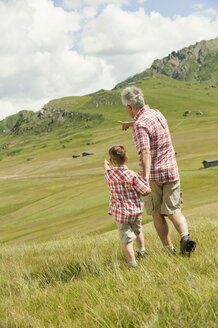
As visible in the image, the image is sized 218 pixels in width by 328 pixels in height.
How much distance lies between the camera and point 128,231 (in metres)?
5.50

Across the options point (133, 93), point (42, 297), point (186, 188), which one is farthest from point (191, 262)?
point (186, 188)

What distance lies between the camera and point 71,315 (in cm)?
324

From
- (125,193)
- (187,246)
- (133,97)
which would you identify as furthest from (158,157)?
(187,246)

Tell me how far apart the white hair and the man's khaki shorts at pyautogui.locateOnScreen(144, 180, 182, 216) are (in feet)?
4.73

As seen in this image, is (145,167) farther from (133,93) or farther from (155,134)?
(133,93)

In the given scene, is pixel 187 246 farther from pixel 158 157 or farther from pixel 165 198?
pixel 158 157

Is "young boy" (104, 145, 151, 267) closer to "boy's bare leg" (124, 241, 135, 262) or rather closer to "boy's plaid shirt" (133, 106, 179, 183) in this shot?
"boy's bare leg" (124, 241, 135, 262)

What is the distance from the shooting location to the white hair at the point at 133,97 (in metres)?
5.61

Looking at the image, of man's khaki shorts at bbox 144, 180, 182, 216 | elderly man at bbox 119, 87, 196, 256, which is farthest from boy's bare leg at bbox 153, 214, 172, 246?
man's khaki shorts at bbox 144, 180, 182, 216

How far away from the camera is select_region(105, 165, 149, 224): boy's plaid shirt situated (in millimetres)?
5426

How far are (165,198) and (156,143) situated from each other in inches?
39.5

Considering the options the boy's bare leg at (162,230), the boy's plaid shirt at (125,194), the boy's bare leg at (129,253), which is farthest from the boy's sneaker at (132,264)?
the boy's bare leg at (162,230)

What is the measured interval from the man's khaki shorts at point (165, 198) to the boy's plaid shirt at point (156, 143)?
0.46 ft

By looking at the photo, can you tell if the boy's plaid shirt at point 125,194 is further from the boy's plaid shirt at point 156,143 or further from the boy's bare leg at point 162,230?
the boy's bare leg at point 162,230
